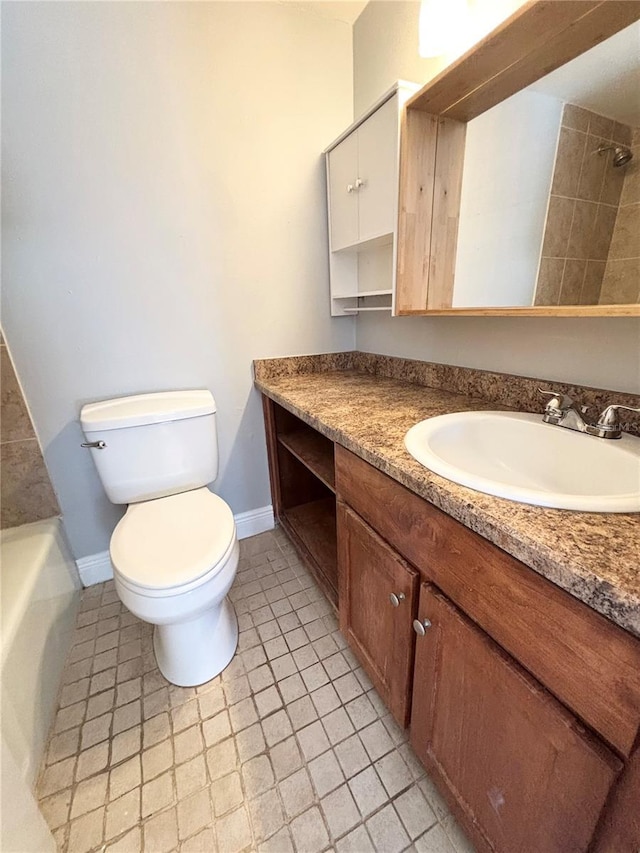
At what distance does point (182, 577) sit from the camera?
956 millimetres

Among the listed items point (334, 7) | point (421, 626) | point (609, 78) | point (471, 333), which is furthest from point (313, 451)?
point (334, 7)

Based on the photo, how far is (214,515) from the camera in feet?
4.00

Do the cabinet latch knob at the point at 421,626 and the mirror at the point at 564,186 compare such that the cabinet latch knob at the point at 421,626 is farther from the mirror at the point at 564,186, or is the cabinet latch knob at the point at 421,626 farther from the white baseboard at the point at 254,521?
the white baseboard at the point at 254,521

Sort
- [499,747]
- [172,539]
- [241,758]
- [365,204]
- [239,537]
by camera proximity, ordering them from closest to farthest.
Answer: [499,747], [241,758], [172,539], [365,204], [239,537]

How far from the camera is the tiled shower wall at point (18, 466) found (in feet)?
4.12

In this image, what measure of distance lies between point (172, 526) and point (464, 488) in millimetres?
987

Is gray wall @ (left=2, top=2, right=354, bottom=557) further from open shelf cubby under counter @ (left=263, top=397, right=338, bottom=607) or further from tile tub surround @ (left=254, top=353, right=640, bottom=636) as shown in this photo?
tile tub surround @ (left=254, top=353, right=640, bottom=636)

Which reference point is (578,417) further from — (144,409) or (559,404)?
(144,409)

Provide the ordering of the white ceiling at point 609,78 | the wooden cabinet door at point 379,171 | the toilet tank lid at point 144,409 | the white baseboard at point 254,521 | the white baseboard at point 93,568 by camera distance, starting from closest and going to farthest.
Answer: the white ceiling at point 609,78, the wooden cabinet door at point 379,171, the toilet tank lid at point 144,409, the white baseboard at point 93,568, the white baseboard at point 254,521

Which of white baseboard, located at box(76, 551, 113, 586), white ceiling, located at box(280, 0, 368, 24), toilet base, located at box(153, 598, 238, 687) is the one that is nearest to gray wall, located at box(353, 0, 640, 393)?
white ceiling, located at box(280, 0, 368, 24)

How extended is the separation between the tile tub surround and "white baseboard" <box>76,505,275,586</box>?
2.32 ft

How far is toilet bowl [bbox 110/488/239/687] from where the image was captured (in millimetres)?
959

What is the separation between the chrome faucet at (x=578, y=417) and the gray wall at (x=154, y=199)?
115 centimetres

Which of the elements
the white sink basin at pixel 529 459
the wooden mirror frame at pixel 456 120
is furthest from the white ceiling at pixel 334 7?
the white sink basin at pixel 529 459
